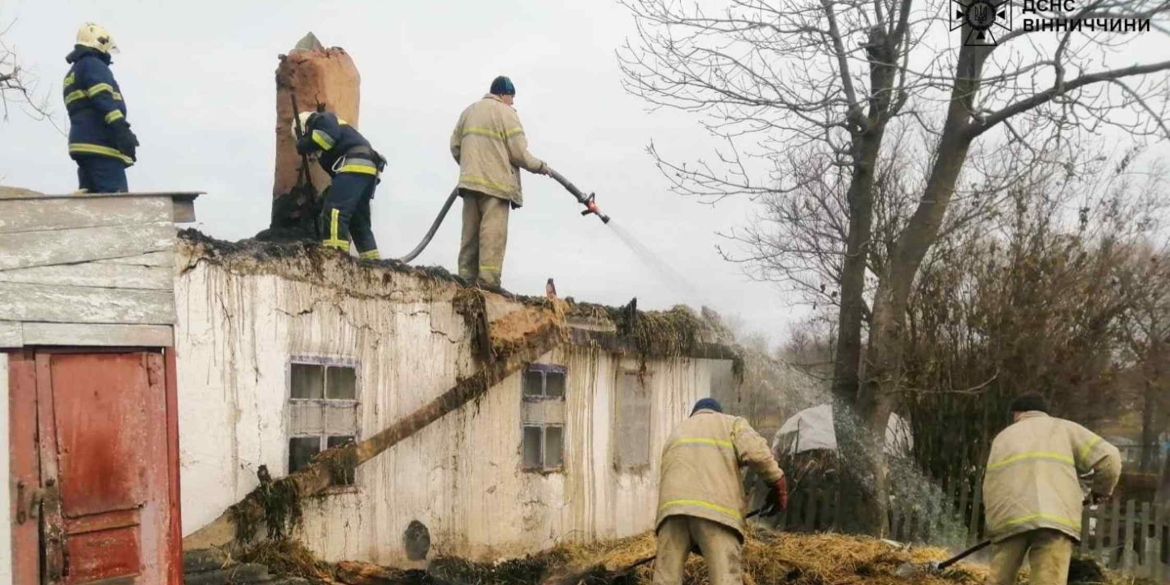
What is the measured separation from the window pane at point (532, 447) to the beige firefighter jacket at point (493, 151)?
7.38 feet

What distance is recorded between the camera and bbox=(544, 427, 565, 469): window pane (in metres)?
9.49

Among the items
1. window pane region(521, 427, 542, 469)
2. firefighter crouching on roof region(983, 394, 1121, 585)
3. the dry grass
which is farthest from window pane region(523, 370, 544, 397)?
firefighter crouching on roof region(983, 394, 1121, 585)

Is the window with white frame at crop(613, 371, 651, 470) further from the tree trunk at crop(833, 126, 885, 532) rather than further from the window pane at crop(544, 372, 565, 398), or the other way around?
the tree trunk at crop(833, 126, 885, 532)

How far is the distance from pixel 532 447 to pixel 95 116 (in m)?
4.67

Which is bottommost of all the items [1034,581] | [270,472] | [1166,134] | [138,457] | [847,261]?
[1034,581]

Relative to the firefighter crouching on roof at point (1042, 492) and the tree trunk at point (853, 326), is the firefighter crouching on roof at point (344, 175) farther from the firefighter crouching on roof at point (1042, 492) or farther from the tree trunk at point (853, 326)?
the tree trunk at point (853, 326)

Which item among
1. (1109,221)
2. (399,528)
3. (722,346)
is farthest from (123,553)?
(1109,221)

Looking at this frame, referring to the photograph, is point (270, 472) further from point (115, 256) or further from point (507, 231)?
point (507, 231)

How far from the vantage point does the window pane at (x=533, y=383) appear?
30.3 feet

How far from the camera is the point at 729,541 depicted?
6773 mm

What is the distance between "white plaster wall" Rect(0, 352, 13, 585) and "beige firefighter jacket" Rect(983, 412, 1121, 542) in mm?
5975

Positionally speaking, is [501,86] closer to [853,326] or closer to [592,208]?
[592,208]

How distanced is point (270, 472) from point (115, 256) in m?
2.33

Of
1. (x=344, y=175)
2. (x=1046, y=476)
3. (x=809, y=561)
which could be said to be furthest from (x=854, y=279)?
(x=344, y=175)
